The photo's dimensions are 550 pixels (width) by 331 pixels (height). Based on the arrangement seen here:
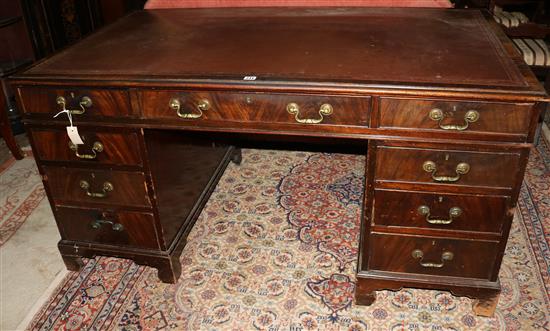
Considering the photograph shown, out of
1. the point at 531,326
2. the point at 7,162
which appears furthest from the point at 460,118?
the point at 7,162

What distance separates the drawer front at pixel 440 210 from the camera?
1.68m

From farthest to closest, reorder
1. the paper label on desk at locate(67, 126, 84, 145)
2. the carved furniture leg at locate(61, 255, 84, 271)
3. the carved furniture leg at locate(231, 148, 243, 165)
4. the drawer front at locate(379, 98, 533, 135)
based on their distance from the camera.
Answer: the carved furniture leg at locate(231, 148, 243, 165)
the carved furniture leg at locate(61, 255, 84, 271)
the paper label on desk at locate(67, 126, 84, 145)
the drawer front at locate(379, 98, 533, 135)

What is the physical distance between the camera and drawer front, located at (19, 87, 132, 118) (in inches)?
68.4

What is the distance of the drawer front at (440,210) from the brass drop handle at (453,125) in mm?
269

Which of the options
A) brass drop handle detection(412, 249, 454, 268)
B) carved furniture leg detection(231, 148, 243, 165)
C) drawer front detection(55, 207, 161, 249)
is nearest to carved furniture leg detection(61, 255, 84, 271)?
drawer front detection(55, 207, 161, 249)

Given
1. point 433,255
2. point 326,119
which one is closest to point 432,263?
point 433,255

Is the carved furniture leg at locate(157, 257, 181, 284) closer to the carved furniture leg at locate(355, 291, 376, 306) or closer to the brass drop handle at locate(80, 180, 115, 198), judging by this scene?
the brass drop handle at locate(80, 180, 115, 198)

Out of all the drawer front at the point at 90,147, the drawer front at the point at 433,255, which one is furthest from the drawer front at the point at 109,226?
the drawer front at the point at 433,255

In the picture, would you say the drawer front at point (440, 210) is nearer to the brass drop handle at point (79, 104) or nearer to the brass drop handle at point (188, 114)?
the brass drop handle at point (188, 114)

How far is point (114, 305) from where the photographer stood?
206cm

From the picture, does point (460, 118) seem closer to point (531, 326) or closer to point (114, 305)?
point (531, 326)

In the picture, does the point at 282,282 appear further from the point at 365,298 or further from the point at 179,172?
the point at 179,172

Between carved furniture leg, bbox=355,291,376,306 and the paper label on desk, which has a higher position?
the paper label on desk

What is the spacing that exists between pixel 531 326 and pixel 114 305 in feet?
5.55
